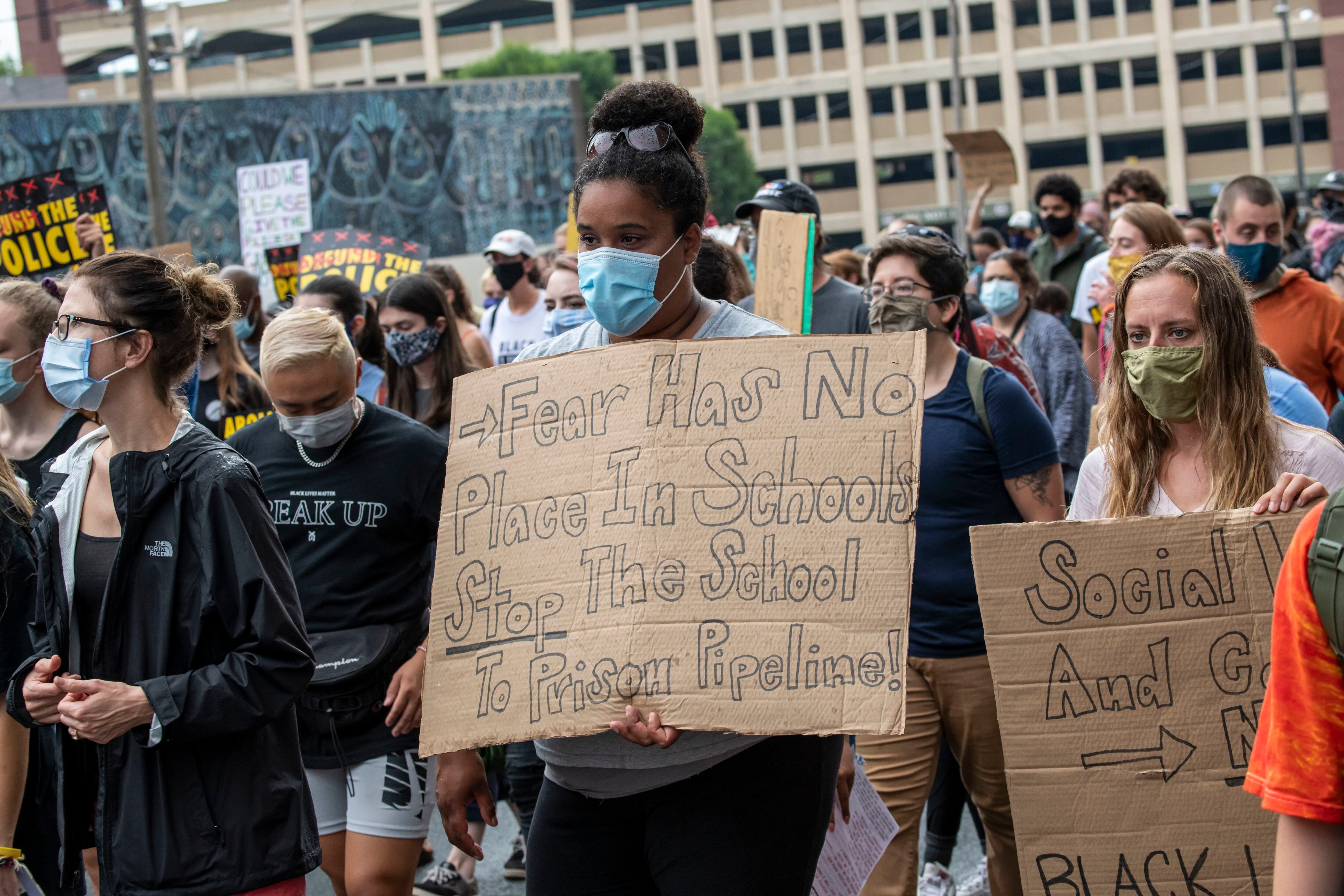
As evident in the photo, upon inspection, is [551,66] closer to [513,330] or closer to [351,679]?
[513,330]

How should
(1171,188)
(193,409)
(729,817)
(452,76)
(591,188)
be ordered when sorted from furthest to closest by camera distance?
(452,76) < (1171,188) < (193,409) < (591,188) < (729,817)

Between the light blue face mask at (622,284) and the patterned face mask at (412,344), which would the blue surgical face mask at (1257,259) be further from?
the light blue face mask at (622,284)

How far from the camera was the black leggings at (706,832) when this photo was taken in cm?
233

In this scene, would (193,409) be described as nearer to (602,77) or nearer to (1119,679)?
(1119,679)

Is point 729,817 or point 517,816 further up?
point 729,817

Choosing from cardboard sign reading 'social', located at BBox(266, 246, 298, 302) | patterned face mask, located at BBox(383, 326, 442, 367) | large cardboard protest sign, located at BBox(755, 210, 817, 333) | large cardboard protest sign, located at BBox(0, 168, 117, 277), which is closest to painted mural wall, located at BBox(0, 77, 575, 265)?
cardboard sign reading 'social', located at BBox(266, 246, 298, 302)

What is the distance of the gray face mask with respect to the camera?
3721mm

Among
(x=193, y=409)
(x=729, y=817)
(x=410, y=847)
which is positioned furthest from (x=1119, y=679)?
(x=193, y=409)

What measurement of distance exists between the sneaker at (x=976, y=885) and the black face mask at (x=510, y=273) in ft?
15.1

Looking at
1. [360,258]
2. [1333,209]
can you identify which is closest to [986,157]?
[1333,209]

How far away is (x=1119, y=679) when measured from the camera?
2.41 m

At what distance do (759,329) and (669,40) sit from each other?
2614 inches

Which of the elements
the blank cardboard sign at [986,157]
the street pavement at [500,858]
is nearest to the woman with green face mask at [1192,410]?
Result: the street pavement at [500,858]

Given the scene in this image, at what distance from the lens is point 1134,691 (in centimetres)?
239
